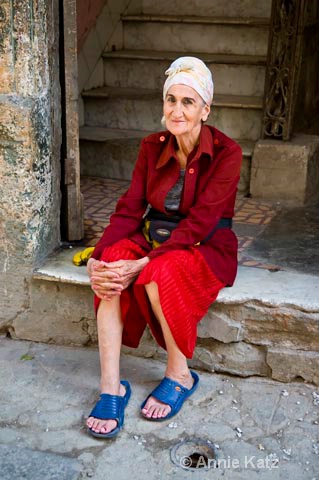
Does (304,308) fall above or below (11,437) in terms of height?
above

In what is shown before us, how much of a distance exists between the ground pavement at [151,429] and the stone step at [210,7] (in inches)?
143

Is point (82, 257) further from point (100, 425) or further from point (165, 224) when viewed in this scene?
point (100, 425)

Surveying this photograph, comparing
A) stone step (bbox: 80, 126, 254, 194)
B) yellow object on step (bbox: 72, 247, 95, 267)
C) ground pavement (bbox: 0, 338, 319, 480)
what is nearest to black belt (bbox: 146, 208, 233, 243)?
yellow object on step (bbox: 72, 247, 95, 267)

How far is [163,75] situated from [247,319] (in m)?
3.06

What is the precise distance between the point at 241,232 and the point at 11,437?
6.41 feet

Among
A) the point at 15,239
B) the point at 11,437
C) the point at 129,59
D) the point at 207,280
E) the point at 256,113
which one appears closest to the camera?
the point at 11,437

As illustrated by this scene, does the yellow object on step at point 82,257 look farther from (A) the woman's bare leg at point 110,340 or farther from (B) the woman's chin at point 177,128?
(B) the woman's chin at point 177,128

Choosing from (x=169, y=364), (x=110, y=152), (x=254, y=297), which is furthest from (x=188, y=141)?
(x=110, y=152)

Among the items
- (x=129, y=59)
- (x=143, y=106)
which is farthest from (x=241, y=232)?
Result: (x=129, y=59)

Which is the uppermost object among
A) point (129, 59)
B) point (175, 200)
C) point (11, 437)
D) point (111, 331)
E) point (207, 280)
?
point (129, 59)

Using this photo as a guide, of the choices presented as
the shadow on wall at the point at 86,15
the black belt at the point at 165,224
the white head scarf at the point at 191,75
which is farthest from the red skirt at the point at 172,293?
the shadow on wall at the point at 86,15

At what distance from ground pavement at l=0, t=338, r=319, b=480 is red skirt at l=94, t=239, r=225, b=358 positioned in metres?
0.33

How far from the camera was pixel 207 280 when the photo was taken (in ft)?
10.3

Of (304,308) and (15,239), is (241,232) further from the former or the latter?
(15,239)
